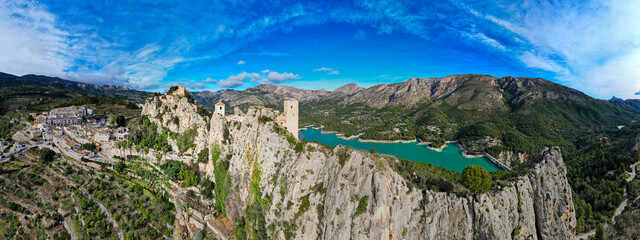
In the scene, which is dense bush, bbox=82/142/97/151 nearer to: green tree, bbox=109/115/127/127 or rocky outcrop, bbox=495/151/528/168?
Answer: green tree, bbox=109/115/127/127

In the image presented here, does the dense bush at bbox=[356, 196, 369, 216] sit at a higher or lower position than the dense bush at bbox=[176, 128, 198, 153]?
lower

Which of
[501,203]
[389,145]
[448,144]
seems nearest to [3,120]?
[501,203]

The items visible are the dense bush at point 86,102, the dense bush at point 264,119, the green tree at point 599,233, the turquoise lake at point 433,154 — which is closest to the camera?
the green tree at point 599,233

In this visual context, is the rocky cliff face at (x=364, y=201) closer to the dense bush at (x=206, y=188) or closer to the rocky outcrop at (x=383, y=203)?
the rocky outcrop at (x=383, y=203)

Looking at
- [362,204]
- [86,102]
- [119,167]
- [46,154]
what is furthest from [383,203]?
[86,102]

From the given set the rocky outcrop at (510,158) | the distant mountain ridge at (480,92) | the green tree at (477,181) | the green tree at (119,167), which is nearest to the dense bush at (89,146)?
the green tree at (119,167)

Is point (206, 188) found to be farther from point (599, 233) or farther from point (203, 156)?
point (599, 233)

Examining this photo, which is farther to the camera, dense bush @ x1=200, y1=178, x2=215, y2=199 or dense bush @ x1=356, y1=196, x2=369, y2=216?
dense bush @ x1=200, y1=178, x2=215, y2=199

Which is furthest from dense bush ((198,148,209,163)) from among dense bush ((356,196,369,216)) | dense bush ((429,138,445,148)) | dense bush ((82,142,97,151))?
dense bush ((429,138,445,148))
